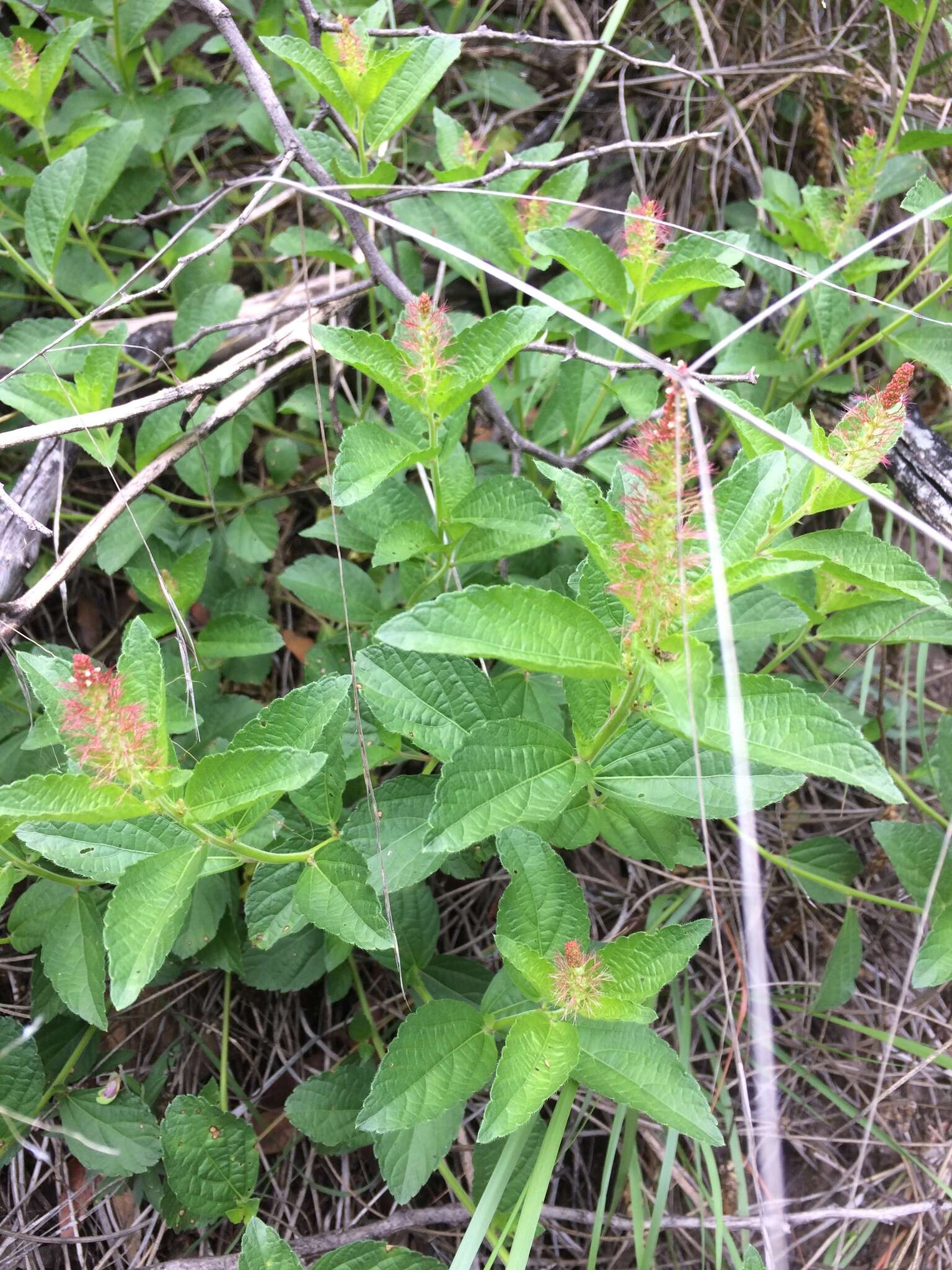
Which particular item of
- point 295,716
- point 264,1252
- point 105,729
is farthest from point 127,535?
point 264,1252

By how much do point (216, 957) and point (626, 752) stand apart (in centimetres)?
94

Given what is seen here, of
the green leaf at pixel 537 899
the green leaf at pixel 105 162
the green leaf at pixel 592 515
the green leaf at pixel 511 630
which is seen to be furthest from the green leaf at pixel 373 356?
the green leaf at pixel 105 162

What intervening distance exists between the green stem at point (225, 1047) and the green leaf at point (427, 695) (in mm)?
739

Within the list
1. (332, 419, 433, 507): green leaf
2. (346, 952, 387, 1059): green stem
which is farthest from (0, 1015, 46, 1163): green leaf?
(332, 419, 433, 507): green leaf

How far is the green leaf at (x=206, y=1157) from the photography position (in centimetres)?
163

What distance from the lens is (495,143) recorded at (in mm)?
2697

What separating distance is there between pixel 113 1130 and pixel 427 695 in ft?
3.47

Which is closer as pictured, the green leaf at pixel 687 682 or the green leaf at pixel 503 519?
the green leaf at pixel 687 682

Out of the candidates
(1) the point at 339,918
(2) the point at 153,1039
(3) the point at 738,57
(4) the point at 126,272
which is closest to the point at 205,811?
(1) the point at 339,918

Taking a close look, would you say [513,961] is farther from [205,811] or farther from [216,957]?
[216,957]

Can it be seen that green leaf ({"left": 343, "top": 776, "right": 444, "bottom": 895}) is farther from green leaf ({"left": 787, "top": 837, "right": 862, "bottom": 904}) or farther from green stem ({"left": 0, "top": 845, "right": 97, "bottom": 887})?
green leaf ({"left": 787, "top": 837, "right": 862, "bottom": 904})

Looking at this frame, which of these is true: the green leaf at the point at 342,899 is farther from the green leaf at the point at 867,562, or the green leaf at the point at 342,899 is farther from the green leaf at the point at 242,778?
the green leaf at the point at 867,562

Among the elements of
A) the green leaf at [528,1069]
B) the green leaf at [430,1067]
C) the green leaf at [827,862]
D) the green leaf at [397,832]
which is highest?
the green leaf at [397,832]

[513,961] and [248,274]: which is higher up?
[248,274]
